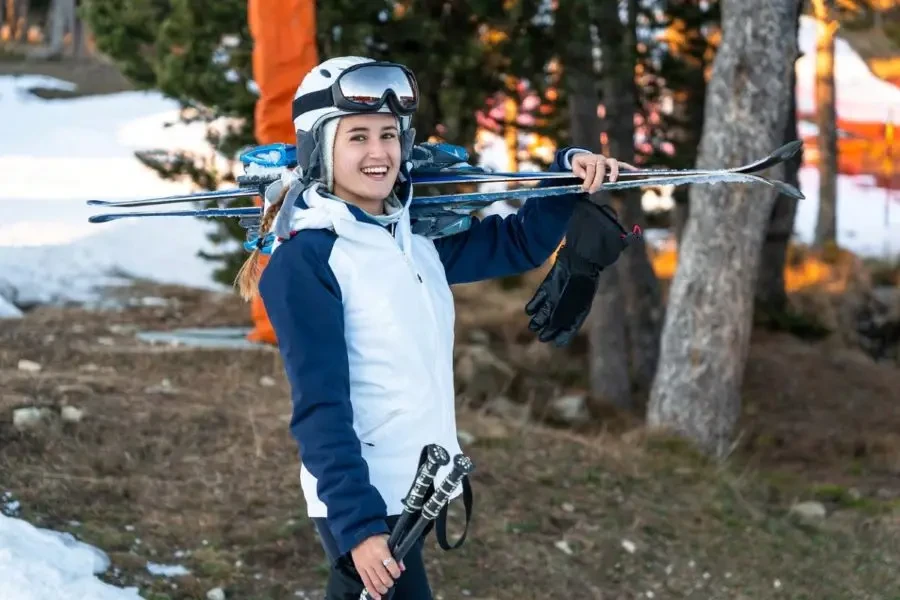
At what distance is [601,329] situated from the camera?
10719 mm

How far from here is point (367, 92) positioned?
2.94 metres

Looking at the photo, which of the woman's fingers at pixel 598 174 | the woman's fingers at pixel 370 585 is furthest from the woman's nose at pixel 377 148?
the woman's fingers at pixel 370 585

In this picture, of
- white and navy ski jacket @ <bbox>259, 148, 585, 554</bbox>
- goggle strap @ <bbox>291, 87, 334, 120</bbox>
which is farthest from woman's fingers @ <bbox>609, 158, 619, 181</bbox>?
goggle strap @ <bbox>291, 87, 334, 120</bbox>

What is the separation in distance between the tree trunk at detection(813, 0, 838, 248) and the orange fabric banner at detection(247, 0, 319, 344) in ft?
36.7

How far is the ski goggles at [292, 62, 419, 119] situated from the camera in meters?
2.93

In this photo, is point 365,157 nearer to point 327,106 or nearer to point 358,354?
point 327,106

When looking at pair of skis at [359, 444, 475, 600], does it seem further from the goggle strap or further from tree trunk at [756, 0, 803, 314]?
tree trunk at [756, 0, 803, 314]

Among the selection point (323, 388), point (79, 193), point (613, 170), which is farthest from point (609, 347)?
point (79, 193)

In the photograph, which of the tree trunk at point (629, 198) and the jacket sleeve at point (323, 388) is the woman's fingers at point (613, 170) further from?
the tree trunk at point (629, 198)

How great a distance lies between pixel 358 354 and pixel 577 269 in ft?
2.38

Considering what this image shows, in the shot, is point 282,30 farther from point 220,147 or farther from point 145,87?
point 145,87

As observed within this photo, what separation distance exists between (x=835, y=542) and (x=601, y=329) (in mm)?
4270

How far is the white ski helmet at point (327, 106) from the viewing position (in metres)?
2.96

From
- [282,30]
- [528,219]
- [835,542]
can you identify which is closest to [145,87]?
[282,30]
